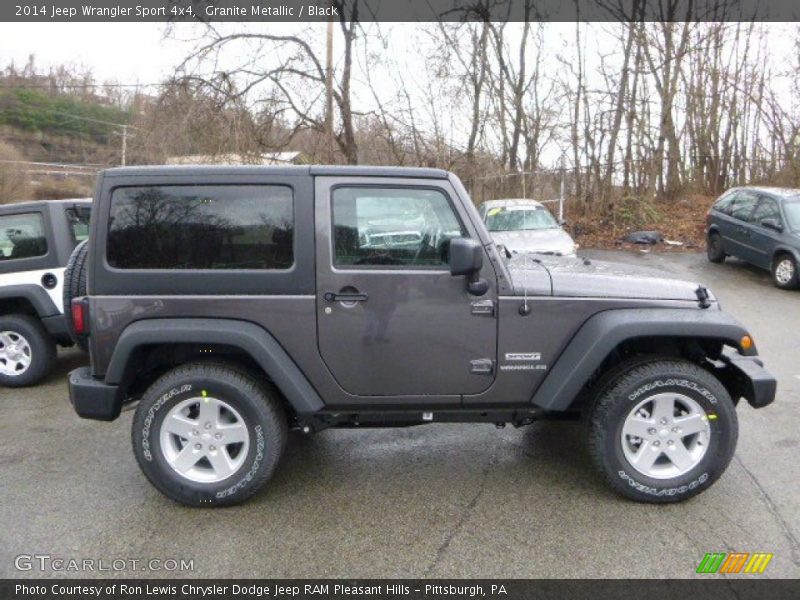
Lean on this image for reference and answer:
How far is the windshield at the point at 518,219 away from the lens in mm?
11305

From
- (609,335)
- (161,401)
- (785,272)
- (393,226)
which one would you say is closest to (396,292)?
(393,226)

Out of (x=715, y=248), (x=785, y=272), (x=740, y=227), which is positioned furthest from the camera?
(x=715, y=248)

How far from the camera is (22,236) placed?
5.70 m

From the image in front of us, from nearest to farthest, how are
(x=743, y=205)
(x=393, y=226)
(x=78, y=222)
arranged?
(x=393, y=226) → (x=78, y=222) → (x=743, y=205)

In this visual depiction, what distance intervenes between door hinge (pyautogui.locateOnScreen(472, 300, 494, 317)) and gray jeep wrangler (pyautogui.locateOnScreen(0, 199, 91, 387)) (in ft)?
13.8

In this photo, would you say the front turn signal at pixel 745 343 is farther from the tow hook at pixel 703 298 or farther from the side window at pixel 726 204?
the side window at pixel 726 204

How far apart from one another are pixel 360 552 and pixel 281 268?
1.55 metres

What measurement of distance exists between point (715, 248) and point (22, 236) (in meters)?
12.1

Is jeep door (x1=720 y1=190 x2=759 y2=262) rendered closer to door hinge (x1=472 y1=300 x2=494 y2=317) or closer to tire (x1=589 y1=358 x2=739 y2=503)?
tire (x1=589 y1=358 x2=739 y2=503)

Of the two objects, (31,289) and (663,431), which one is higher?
(31,289)

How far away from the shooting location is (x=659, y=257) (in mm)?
13320

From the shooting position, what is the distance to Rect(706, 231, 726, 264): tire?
39.7ft

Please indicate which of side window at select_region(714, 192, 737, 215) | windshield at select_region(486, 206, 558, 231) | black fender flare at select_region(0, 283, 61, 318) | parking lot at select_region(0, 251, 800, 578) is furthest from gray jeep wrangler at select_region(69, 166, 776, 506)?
side window at select_region(714, 192, 737, 215)

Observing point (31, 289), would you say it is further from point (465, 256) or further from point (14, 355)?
point (465, 256)
